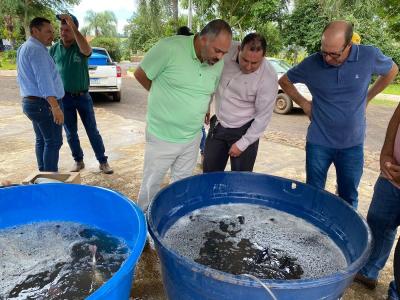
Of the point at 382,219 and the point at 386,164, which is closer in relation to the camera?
the point at 386,164

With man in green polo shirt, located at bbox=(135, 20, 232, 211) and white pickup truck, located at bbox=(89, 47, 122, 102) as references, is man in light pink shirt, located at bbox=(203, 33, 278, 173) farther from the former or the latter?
white pickup truck, located at bbox=(89, 47, 122, 102)

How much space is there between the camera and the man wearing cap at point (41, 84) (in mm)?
2816

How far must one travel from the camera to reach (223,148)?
2.62 metres

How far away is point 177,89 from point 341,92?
43.2 inches

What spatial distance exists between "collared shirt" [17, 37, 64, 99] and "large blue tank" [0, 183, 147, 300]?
1.53 meters

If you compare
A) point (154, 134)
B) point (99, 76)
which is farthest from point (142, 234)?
point (99, 76)

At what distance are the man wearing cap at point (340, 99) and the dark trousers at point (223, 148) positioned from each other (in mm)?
467

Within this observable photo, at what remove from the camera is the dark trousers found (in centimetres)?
254

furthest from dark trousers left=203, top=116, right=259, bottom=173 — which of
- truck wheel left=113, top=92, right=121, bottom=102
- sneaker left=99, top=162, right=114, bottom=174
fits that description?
truck wheel left=113, top=92, right=121, bottom=102

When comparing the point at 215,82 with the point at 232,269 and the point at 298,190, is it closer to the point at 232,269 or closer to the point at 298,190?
the point at 298,190

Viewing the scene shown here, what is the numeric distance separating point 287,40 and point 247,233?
1579 centimetres

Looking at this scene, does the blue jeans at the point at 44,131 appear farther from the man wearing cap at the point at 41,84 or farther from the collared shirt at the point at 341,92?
the collared shirt at the point at 341,92

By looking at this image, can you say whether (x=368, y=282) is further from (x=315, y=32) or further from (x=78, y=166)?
(x=315, y=32)

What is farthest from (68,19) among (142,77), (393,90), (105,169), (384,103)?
(393,90)
